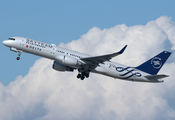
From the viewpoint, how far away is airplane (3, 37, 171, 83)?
5216 centimetres

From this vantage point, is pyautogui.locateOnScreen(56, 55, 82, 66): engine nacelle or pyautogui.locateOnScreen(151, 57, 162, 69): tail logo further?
pyautogui.locateOnScreen(151, 57, 162, 69): tail logo

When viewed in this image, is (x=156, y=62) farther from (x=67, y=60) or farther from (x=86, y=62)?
(x=67, y=60)

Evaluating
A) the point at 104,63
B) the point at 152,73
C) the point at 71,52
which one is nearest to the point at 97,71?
the point at 104,63

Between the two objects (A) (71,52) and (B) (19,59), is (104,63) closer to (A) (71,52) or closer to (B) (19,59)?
(A) (71,52)

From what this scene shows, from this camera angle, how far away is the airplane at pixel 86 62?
52.2 meters

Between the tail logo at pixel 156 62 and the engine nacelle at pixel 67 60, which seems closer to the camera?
the engine nacelle at pixel 67 60

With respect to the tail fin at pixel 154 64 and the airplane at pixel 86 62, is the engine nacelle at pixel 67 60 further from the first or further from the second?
the tail fin at pixel 154 64

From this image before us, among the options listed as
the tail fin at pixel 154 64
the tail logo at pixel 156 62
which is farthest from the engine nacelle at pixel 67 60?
the tail logo at pixel 156 62

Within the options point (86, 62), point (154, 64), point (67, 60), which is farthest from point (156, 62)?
point (67, 60)

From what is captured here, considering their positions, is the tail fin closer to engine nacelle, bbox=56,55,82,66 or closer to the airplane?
the airplane

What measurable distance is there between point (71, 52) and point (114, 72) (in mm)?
8233

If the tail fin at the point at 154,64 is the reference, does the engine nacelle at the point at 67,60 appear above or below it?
below

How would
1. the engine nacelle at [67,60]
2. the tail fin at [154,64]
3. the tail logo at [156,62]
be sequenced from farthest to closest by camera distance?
the tail logo at [156,62] → the tail fin at [154,64] → the engine nacelle at [67,60]

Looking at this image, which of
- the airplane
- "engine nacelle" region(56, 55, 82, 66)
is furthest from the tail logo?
"engine nacelle" region(56, 55, 82, 66)
